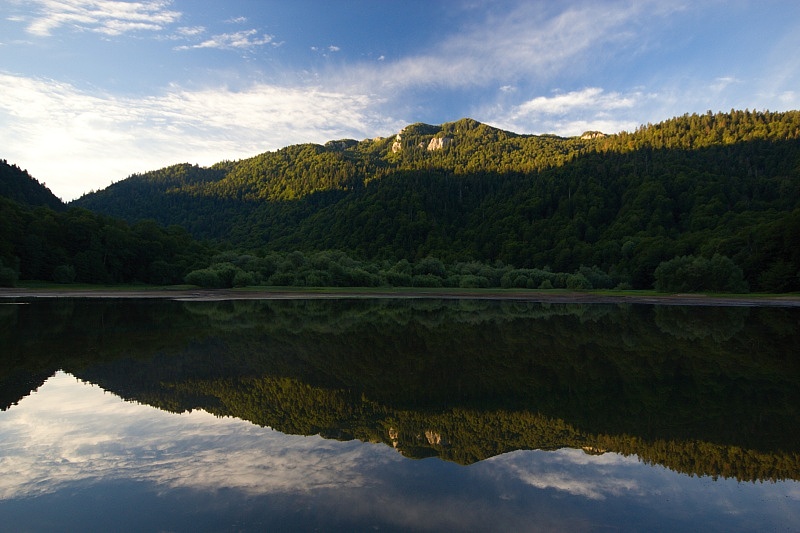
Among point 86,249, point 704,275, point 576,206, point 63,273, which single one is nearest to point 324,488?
point 704,275

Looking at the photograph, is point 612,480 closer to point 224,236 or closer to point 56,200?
point 56,200

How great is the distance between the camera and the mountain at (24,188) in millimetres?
124375

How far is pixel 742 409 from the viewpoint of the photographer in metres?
11.3

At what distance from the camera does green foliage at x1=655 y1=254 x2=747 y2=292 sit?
225 ft

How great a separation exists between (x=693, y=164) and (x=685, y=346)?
147 m

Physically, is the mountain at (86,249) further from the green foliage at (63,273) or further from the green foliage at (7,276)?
the green foliage at (7,276)

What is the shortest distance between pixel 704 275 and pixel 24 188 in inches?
6743

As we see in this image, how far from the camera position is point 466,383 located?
13.6 metres

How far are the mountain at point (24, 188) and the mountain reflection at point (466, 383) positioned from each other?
132 meters

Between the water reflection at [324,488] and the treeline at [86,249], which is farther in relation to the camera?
the treeline at [86,249]

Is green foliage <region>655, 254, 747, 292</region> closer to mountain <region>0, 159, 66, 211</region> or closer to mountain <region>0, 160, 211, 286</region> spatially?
mountain <region>0, 160, 211, 286</region>

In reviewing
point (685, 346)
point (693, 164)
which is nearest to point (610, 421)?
point (685, 346)

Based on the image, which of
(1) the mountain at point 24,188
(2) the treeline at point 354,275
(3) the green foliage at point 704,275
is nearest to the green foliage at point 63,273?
(2) the treeline at point 354,275

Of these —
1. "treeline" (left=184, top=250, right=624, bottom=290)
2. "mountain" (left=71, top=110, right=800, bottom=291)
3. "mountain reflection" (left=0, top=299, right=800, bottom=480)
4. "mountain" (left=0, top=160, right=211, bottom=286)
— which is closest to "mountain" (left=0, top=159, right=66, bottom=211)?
A: "mountain" (left=0, top=160, right=211, bottom=286)
